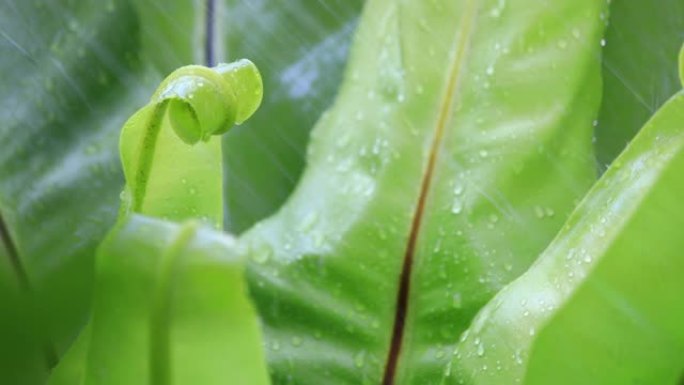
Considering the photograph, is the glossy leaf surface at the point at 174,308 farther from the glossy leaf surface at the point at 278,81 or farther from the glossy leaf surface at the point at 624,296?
the glossy leaf surface at the point at 278,81

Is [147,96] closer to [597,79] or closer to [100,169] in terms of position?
[100,169]

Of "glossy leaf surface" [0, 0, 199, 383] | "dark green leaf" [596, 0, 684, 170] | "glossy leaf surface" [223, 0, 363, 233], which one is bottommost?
"dark green leaf" [596, 0, 684, 170]

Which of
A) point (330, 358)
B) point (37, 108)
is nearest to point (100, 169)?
point (37, 108)

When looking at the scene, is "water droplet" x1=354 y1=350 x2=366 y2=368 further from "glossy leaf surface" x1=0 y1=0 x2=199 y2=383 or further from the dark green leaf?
the dark green leaf

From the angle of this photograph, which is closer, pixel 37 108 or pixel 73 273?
pixel 73 273

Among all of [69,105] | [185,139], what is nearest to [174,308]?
[185,139]

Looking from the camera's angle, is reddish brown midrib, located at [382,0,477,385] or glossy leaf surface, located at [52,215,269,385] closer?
glossy leaf surface, located at [52,215,269,385]

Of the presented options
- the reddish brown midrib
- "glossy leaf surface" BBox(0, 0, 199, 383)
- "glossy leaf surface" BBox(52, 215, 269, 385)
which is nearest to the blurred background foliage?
"glossy leaf surface" BBox(0, 0, 199, 383)
